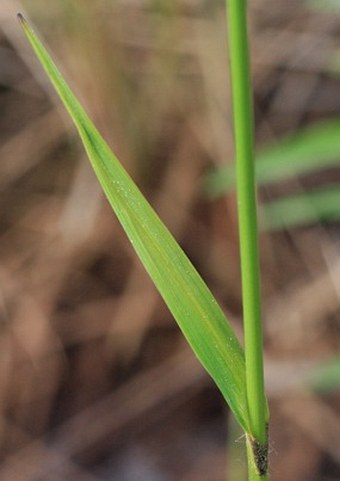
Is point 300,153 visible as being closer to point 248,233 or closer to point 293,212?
point 293,212

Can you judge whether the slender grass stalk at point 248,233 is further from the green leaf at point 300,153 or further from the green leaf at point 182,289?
the green leaf at point 300,153

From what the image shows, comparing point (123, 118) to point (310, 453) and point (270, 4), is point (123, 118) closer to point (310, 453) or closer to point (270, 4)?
point (270, 4)

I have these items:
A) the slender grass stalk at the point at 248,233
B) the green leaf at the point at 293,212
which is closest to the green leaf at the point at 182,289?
the slender grass stalk at the point at 248,233

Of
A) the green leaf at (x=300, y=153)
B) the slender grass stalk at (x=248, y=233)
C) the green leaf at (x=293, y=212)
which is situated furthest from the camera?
the green leaf at (x=293, y=212)

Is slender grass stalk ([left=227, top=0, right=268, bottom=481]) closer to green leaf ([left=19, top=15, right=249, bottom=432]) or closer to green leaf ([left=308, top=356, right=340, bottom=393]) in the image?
green leaf ([left=19, top=15, right=249, bottom=432])

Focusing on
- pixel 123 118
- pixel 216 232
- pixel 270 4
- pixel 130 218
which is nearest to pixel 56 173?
pixel 123 118

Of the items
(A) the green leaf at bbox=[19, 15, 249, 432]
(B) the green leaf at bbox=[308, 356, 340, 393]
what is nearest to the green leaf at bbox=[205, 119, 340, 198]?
(B) the green leaf at bbox=[308, 356, 340, 393]

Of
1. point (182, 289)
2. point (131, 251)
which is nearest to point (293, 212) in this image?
point (131, 251)
